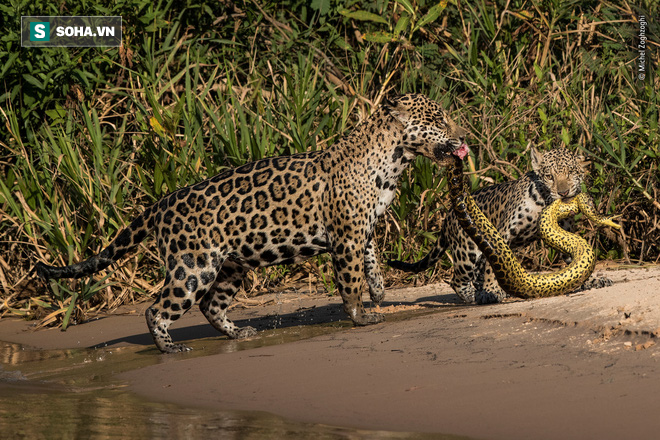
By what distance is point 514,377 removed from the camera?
14.6 feet

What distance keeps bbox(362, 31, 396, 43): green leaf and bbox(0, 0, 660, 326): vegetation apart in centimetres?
1

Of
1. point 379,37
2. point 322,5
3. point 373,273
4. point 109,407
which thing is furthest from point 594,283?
point 322,5

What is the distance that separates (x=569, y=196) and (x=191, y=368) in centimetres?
323

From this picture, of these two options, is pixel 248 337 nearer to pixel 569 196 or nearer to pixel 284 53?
pixel 569 196

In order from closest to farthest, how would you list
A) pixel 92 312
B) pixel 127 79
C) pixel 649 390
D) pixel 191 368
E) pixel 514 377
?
pixel 649 390
pixel 514 377
pixel 191 368
pixel 92 312
pixel 127 79

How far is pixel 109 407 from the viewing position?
4.80 m

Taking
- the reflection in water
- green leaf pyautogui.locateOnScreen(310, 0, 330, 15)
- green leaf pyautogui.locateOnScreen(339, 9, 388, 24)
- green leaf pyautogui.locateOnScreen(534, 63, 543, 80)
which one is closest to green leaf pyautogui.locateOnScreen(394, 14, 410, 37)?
green leaf pyautogui.locateOnScreen(339, 9, 388, 24)

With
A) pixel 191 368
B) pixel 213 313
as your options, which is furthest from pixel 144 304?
pixel 191 368

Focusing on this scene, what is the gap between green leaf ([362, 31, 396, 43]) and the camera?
9703mm

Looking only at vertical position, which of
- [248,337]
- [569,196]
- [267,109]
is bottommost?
[248,337]

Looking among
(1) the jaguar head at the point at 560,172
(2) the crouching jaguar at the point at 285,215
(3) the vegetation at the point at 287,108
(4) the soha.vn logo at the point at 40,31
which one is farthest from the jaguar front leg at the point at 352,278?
(4) the soha.vn logo at the point at 40,31

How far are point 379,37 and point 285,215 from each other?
388 cm

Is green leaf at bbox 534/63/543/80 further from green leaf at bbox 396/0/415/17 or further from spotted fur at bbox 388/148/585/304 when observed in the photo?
spotted fur at bbox 388/148/585/304

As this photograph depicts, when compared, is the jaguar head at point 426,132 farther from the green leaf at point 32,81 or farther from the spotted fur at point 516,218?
the green leaf at point 32,81
